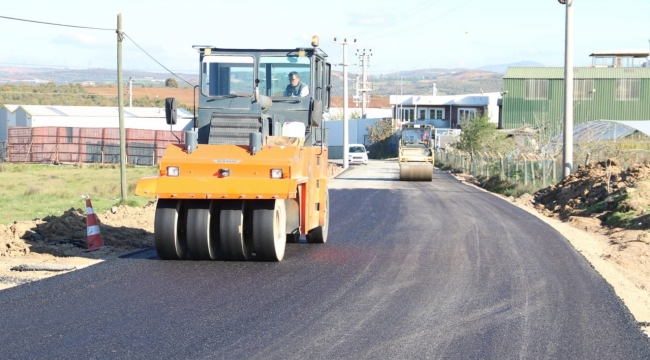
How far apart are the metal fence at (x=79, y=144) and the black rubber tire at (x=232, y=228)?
151ft

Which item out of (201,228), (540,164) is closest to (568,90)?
(540,164)

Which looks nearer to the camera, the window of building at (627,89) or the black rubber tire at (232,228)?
the black rubber tire at (232,228)

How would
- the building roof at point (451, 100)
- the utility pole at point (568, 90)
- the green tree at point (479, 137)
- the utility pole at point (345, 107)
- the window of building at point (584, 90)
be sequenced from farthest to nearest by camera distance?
the building roof at point (451, 100), the window of building at point (584, 90), the utility pole at point (345, 107), the green tree at point (479, 137), the utility pole at point (568, 90)

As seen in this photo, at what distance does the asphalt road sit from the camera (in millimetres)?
7379

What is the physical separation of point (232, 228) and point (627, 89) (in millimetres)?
66294

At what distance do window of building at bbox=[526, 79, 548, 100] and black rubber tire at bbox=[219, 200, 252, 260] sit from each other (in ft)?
211

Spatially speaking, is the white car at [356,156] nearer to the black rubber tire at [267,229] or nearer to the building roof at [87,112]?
the building roof at [87,112]

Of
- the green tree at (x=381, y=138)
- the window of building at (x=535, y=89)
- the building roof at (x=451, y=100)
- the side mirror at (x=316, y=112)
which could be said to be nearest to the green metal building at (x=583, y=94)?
the window of building at (x=535, y=89)

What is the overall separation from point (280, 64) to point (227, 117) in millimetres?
1459

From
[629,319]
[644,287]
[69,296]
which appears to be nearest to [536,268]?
[644,287]

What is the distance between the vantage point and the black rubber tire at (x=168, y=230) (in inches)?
464

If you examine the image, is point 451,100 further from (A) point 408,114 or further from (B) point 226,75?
(B) point 226,75

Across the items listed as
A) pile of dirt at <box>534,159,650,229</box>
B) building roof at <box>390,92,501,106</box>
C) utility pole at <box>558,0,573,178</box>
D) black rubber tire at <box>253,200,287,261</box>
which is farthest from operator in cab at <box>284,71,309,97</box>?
building roof at <box>390,92,501,106</box>

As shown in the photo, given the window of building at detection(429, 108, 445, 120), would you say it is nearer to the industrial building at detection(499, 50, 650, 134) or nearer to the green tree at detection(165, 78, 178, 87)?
the industrial building at detection(499, 50, 650, 134)
